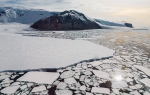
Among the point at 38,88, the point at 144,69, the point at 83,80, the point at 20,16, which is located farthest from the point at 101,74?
the point at 20,16

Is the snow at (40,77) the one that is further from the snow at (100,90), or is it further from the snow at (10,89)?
the snow at (100,90)

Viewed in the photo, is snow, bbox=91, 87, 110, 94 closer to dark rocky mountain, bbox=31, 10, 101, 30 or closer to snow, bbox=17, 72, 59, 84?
snow, bbox=17, 72, 59, 84

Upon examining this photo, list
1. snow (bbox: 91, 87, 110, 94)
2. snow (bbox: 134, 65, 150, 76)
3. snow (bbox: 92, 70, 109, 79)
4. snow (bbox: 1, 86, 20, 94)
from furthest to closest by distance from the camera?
snow (bbox: 134, 65, 150, 76) < snow (bbox: 92, 70, 109, 79) < snow (bbox: 91, 87, 110, 94) < snow (bbox: 1, 86, 20, 94)

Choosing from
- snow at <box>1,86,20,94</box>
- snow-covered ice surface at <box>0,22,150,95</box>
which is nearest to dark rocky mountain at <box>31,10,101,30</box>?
snow-covered ice surface at <box>0,22,150,95</box>

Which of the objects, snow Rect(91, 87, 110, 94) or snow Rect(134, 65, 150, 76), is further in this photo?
snow Rect(134, 65, 150, 76)

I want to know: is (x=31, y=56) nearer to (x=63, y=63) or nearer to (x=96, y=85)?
(x=63, y=63)

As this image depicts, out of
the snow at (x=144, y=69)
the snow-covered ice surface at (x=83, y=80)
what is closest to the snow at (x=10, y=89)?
the snow-covered ice surface at (x=83, y=80)

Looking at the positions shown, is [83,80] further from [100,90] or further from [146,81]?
[146,81]

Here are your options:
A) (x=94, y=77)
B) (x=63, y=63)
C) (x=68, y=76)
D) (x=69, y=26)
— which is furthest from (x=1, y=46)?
(x=69, y=26)
